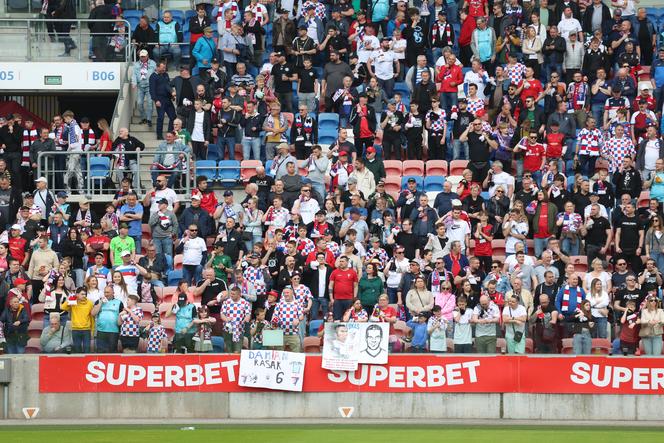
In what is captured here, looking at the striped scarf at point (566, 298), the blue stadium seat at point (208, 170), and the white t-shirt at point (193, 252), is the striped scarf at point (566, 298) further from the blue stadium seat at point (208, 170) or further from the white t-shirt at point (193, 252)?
the blue stadium seat at point (208, 170)

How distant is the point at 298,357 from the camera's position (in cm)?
2556

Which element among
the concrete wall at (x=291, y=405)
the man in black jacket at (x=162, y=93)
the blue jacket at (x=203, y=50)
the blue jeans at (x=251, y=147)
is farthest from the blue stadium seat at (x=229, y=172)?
the concrete wall at (x=291, y=405)

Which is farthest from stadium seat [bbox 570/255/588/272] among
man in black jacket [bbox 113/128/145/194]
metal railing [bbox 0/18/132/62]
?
metal railing [bbox 0/18/132/62]

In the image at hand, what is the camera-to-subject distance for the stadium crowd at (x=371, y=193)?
25875 millimetres

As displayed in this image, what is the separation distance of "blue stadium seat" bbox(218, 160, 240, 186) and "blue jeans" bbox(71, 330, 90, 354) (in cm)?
670

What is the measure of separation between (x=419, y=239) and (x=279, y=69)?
6406 millimetres

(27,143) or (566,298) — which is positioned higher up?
(27,143)

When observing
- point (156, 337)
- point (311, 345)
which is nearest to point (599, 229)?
point (311, 345)

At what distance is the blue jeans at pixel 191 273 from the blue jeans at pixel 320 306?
2522 mm

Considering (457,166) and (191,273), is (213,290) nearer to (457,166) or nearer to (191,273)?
(191,273)

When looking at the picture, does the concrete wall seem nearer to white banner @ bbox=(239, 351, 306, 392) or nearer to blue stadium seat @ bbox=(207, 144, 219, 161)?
white banner @ bbox=(239, 351, 306, 392)

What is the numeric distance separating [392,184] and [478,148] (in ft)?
6.37

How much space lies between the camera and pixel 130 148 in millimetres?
31484

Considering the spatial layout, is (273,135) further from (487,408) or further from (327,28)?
(487,408)
